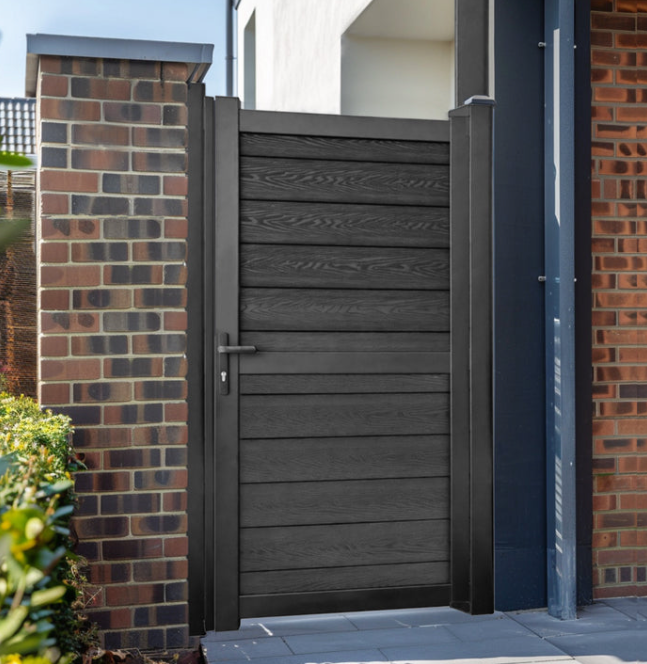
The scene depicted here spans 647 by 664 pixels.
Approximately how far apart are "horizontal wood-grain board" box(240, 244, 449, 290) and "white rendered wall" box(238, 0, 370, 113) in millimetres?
1925

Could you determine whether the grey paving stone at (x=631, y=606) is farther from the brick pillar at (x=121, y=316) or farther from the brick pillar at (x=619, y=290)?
the brick pillar at (x=121, y=316)

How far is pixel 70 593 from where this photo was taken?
1.96 metres

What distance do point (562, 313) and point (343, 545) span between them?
1301mm

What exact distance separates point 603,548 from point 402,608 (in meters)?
0.95

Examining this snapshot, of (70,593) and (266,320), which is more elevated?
(266,320)

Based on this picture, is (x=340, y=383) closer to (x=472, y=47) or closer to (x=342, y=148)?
(x=342, y=148)

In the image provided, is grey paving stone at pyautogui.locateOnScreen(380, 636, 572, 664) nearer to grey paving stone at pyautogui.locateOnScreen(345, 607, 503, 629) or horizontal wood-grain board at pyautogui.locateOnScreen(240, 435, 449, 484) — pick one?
grey paving stone at pyautogui.locateOnScreen(345, 607, 503, 629)

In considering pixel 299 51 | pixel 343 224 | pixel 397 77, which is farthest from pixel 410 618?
pixel 299 51

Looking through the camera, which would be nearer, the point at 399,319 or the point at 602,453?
the point at 399,319

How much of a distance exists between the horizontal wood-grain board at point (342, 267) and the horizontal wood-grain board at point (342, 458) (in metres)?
0.63

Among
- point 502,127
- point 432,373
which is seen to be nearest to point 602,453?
point 432,373

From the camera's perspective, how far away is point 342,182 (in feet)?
11.5

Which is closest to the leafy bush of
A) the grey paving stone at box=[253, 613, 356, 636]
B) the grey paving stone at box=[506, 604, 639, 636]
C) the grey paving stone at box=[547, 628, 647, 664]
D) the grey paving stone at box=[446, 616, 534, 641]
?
the grey paving stone at box=[253, 613, 356, 636]

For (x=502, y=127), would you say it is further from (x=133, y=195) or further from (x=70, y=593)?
(x=70, y=593)
